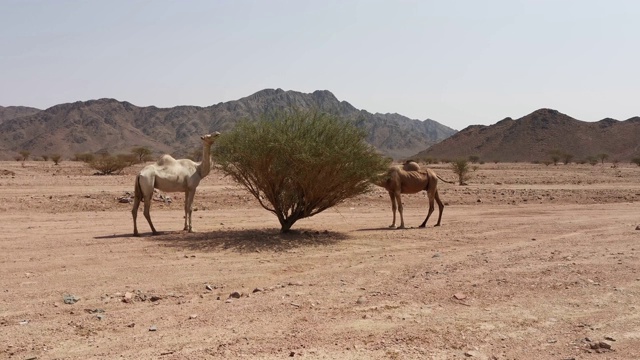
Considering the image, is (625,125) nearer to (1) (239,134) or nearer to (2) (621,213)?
(2) (621,213)

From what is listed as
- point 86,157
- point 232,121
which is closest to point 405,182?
point 86,157

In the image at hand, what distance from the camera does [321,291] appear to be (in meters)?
8.14

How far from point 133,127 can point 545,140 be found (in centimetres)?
9640

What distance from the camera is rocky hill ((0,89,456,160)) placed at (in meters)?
129

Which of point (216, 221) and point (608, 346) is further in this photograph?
point (216, 221)

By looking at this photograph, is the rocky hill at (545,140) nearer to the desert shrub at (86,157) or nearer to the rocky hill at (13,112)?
the desert shrub at (86,157)

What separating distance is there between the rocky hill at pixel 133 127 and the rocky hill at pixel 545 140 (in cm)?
2125

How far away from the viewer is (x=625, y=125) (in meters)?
116

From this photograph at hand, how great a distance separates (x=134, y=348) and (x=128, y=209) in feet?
48.2

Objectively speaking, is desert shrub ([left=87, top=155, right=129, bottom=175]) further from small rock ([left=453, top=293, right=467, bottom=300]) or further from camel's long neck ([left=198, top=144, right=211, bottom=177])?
small rock ([left=453, top=293, right=467, bottom=300])

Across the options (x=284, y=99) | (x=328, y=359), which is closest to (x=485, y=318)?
(x=328, y=359)

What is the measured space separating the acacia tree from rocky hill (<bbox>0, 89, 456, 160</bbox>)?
107m

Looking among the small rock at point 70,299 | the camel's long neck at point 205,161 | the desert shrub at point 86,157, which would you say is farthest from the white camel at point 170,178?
the desert shrub at point 86,157

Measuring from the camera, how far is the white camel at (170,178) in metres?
13.7
